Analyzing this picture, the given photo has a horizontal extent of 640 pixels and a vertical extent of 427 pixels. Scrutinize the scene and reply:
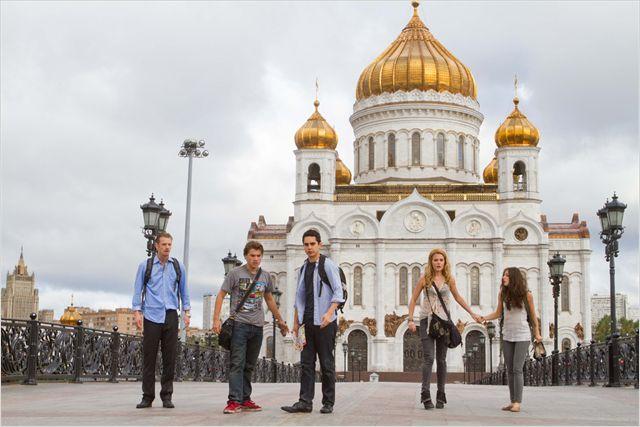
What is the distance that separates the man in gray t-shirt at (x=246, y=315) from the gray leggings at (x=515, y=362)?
108 inches

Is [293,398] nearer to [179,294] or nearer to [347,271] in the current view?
[179,294]

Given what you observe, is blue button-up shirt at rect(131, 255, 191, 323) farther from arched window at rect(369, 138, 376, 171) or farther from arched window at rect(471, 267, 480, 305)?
arched window at rect(369, 138, 376, 171)

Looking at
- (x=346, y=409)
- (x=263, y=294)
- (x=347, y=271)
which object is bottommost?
(x=346, y=409)

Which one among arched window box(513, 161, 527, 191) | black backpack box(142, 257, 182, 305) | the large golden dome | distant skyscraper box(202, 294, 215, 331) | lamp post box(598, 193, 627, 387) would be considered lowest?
black backpack box(142, 257, 182, 305)

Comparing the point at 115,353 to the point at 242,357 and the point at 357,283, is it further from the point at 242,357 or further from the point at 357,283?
the point at 357,283

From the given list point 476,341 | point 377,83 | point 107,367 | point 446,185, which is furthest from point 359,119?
point 107,367

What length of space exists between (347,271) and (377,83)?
13268mm

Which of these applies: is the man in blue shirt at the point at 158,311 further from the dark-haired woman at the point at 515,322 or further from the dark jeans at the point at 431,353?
the dark-haired woman at the point at 515,322

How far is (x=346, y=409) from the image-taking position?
1110 centimetres

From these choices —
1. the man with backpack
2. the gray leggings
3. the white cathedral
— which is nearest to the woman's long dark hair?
the gray leggings

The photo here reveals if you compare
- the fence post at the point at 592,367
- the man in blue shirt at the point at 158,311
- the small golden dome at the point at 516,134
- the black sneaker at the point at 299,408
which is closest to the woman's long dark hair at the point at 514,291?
the black sneaker at the point at 299,408

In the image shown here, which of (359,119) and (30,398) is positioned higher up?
(359,119)

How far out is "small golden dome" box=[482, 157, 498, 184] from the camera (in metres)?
68.9

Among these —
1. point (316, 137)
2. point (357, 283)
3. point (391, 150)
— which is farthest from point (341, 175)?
point (357, 283)
